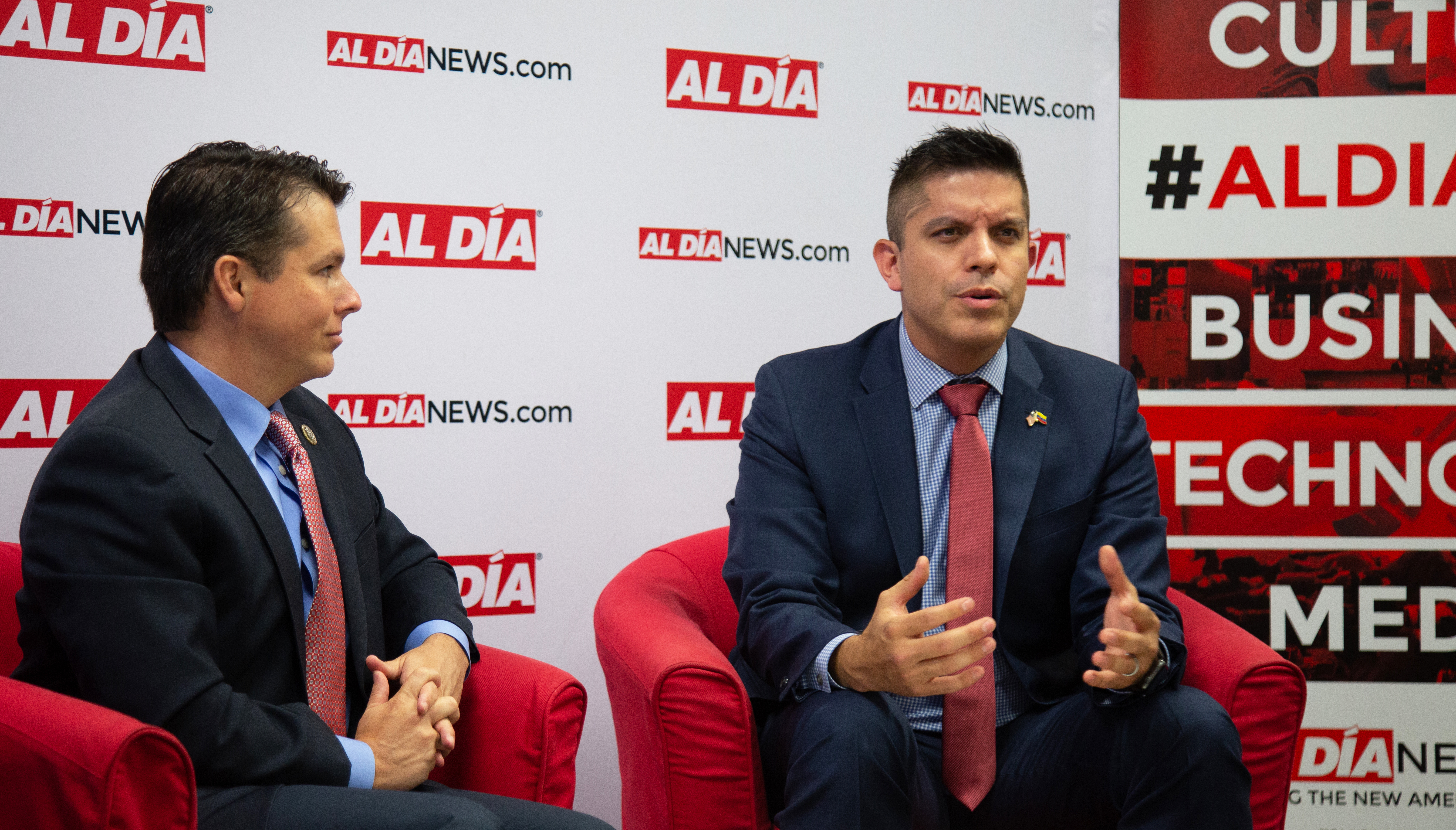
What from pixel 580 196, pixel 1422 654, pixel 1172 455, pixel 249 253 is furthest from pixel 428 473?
pixel 1422 654

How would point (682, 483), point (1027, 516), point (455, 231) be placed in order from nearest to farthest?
point (1027, 516), point (455, 231), point (682, 483)

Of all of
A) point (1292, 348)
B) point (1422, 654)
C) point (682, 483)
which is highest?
point (1292, 348)

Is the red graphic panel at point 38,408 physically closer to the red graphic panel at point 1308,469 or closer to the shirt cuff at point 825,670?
the shirt cuff at point 825,670

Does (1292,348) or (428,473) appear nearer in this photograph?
(428,473)

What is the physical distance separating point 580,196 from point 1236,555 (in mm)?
2154

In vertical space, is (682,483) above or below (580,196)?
below

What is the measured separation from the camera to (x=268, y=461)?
1649 millimetres

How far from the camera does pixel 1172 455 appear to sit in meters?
3.10

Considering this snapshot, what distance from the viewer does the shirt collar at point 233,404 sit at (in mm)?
1584

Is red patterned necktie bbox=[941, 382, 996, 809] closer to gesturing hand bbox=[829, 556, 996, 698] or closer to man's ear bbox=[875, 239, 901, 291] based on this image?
gesturing hand bbox=[829, 556, 996, 698]

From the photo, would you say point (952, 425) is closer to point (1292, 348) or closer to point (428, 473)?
point (428, 473)

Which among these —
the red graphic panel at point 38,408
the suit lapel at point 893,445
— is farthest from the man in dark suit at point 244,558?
the red graphic panel at point 38,408

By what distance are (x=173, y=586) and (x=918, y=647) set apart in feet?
3.35

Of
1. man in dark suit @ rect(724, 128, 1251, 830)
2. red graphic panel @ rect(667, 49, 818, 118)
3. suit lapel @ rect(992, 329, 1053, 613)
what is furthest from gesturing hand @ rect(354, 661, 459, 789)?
red graphic panel @ rect(667, 49, 818, 118)
